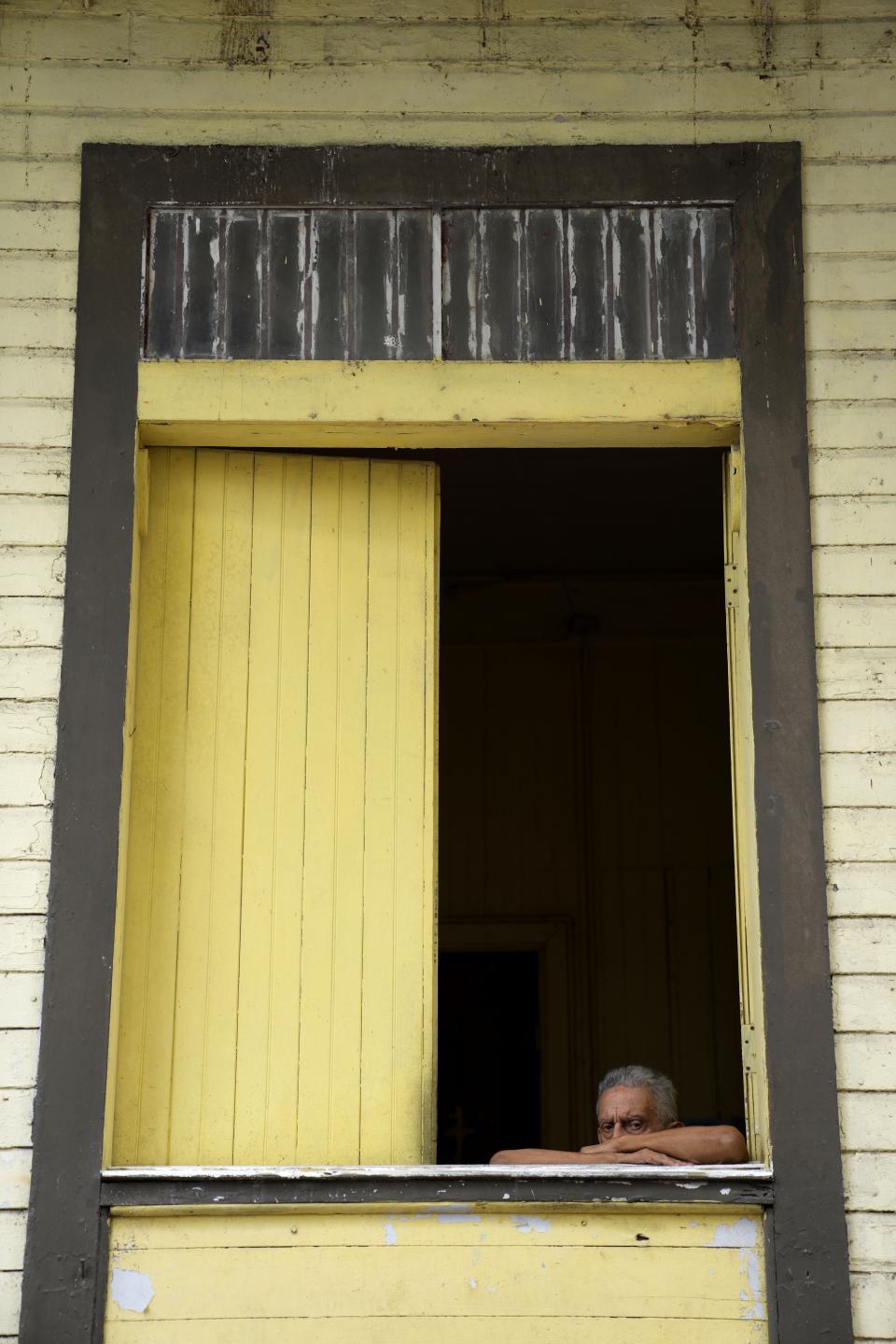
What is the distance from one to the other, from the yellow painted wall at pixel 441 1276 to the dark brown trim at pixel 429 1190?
0.11 feet

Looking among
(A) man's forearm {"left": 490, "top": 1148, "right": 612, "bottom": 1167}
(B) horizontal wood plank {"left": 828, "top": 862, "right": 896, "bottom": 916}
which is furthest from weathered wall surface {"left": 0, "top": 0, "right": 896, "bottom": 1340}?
(A) man's forearm {"left": 490, "top": 1148, "right": 612, "bottom": 1167}

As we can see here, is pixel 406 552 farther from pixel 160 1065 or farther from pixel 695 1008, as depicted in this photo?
pixel 695 1008

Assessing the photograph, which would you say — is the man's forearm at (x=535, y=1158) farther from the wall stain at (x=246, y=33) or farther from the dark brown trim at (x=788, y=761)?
the wall stain at (x=246, y=33)

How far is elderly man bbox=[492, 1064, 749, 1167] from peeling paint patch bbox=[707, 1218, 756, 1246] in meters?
0.20

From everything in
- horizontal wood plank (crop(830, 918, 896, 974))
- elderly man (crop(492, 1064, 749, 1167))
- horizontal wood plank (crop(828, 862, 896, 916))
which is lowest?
elderly man (crop(492, 1064, 749, 1167))

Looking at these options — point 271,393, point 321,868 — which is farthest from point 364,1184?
point 271,393

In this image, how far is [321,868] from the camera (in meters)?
4.84

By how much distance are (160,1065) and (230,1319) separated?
710mm

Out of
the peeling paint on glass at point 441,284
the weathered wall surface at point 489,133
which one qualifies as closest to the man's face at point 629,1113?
the weathered wall surface at point 489,133

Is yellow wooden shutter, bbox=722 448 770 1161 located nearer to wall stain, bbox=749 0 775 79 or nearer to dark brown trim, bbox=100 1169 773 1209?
dark brown trim, bbox=100 1169 773 1209

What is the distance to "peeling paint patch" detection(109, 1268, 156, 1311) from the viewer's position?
4316mm

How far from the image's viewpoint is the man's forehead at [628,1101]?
5.03 meters

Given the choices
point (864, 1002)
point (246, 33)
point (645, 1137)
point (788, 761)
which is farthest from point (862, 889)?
point (246, 33)

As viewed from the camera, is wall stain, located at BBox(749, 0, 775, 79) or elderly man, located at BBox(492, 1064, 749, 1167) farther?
wall stain, located at BBox(749, 0, 775, 79)
